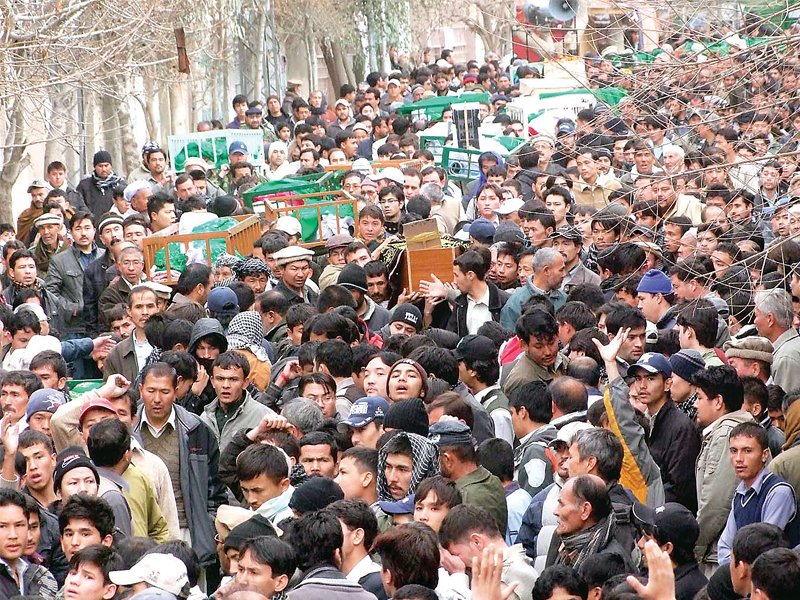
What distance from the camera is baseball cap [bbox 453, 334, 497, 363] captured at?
944 cm

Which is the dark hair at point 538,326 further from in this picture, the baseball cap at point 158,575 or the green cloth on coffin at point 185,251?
the green cloth on coffin at point 185,251

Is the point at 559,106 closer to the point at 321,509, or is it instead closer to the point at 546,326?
the point at 546,326

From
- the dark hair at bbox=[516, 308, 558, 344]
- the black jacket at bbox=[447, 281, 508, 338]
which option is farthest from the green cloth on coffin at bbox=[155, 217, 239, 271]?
the dark hair at bbox=[516, 308, 558, 344]

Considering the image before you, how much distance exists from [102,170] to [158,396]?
34.9 ft

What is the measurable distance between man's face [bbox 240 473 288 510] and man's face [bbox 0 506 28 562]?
1.13 metres

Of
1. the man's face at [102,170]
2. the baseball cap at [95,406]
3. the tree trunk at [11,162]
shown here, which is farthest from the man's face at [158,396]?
the man's face at [102,170]

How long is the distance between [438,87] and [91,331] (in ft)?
70.8

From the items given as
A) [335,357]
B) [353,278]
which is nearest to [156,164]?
[353,278]

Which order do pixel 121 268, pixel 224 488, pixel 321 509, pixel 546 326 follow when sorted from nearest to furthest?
pixel 321 509 < pixel 224 488 < pixel 546 326 < pixel 121 268

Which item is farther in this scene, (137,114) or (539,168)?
(137,114)

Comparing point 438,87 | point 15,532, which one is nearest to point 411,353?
point 15,532

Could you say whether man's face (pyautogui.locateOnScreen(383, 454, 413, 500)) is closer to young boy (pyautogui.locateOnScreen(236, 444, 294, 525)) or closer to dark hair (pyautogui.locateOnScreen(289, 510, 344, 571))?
young boy (pyautogui.locateOnScreen(236, 444, 294, 525))

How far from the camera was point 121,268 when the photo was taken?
12789mm

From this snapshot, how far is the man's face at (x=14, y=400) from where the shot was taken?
930 centimetres
